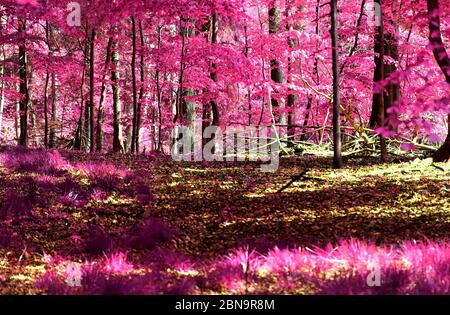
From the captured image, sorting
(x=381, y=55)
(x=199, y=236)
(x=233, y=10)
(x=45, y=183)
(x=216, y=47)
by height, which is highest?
(x=233, y=10)

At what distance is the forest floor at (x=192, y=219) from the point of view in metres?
3.62

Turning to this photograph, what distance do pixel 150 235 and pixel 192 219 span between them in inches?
46.2

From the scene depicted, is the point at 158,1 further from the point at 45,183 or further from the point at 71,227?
the point at 71,227

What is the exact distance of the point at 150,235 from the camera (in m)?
4.78

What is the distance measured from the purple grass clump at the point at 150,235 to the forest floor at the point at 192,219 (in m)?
0.01

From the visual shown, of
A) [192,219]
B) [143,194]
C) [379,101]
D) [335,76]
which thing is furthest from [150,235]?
[379,101]

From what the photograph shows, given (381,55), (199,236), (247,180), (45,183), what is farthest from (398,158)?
(45,183)

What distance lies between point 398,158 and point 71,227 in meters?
7.80

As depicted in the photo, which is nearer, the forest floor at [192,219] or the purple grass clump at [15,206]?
the forest floor at [192,219]

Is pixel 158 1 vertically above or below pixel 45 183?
above

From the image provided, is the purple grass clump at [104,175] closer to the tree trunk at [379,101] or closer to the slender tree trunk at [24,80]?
the tree trunk at [379,101]

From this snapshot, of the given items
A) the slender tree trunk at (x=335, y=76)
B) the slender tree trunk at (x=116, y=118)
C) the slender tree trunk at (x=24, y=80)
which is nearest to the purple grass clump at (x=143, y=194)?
the slender tree trunk at (x=335, y=76)

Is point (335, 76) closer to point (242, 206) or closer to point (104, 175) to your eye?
point (242, 206)

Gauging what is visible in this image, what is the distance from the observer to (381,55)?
9.42 meters
